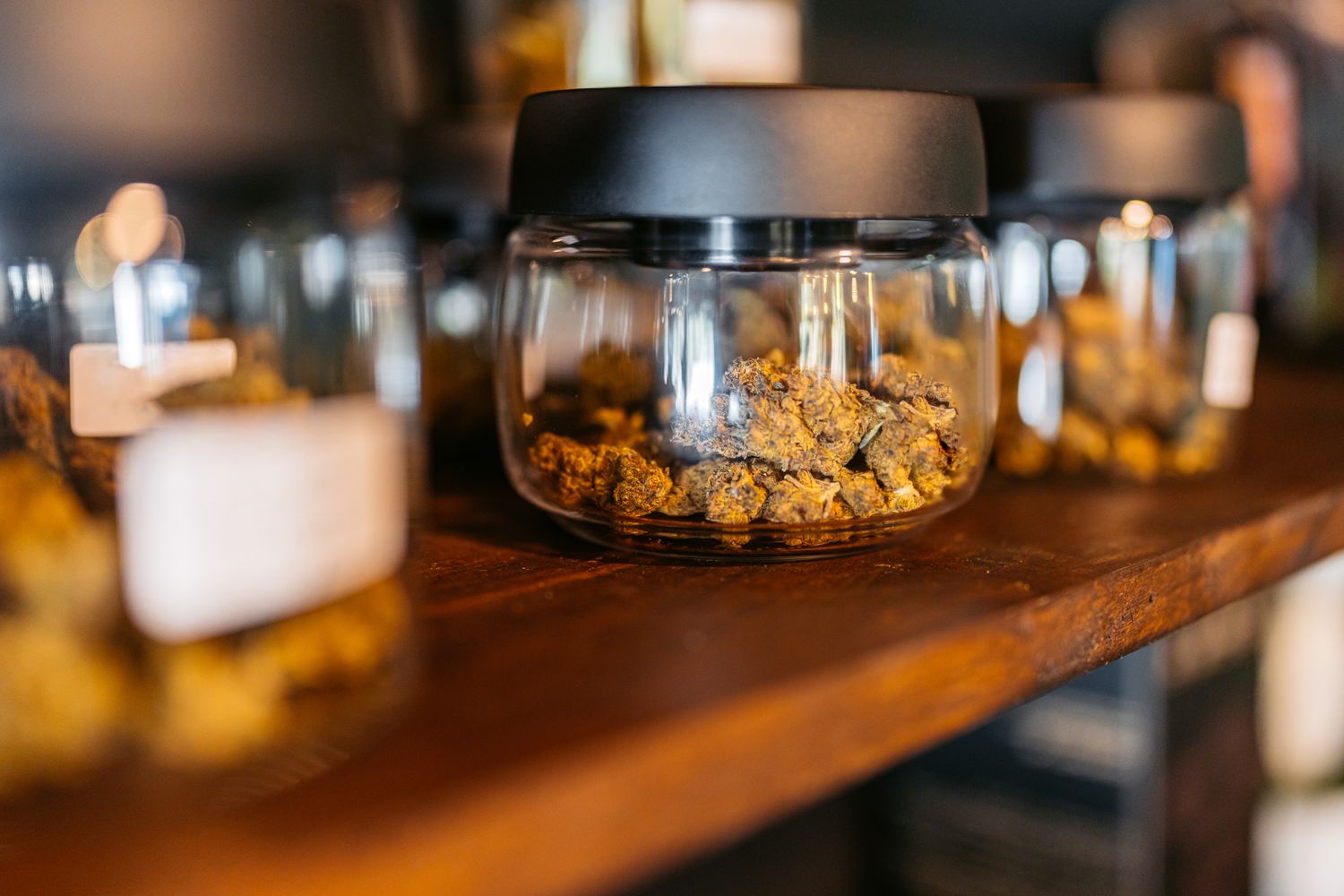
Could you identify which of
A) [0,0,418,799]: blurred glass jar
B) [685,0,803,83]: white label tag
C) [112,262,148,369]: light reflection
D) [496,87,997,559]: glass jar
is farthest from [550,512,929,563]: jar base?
[685,0,803,83]: white label tag

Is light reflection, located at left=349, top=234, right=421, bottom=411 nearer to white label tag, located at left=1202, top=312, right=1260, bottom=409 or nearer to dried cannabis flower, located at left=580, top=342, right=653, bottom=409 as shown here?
dried cannabis flower, located at left=580, top=342, right=653, bottom=409

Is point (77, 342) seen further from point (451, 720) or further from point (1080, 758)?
point (1080, 758)

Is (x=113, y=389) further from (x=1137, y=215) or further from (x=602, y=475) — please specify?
(x=1137, y=215)

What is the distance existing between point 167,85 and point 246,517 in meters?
0.22

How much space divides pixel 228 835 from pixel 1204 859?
915mm

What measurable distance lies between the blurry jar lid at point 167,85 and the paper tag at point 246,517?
13 centimetres

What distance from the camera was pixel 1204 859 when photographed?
1033 millimetres

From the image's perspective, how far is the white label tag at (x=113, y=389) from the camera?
1.88 feet

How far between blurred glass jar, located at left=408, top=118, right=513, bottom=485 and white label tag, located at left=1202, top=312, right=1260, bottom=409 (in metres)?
0.49

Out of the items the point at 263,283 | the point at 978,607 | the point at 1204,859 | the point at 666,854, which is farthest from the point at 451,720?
the point at 1204,859

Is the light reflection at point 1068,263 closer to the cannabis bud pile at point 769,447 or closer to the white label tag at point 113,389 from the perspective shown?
the cannabis bud pile at point 769,447

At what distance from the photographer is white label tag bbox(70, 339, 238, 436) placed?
0.57 m

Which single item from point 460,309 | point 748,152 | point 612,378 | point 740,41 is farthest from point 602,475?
point 740,41

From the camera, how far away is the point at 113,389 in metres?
0.58
